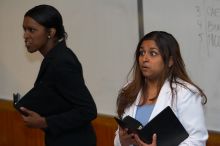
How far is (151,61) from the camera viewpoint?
1974 mm

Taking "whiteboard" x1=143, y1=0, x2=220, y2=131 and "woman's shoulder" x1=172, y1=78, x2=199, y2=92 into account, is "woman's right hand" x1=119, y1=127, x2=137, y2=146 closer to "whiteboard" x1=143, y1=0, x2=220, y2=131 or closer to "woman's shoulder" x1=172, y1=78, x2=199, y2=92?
"woman's shoulder" x1=172, y1=78, x2=199, y2=92

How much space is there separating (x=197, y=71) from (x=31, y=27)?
106 centimetres

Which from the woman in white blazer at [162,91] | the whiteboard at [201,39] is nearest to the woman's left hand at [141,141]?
the woman in white blazer at [162,91]

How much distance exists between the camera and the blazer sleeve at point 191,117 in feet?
6.17

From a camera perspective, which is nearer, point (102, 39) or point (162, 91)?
point (162, 91)

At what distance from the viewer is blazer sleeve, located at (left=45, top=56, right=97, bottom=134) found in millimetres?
2236

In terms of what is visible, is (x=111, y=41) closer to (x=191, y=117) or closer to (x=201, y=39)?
(x=201, y=39)

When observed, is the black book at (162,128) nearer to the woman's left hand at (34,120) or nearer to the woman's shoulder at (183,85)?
the woman's shoulder at (183,85)

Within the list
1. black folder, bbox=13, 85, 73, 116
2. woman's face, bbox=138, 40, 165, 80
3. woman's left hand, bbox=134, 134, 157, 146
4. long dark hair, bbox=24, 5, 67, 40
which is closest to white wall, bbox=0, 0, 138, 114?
long dark hair, bbox=24, 5, 67, 40

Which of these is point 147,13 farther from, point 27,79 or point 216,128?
point 27,79

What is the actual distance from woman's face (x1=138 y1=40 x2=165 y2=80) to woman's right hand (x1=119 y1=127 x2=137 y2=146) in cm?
27

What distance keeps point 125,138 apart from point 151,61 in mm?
349

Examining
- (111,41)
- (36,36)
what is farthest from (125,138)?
(111,41)

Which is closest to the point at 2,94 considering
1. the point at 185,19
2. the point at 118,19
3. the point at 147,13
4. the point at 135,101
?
the point at 118,19
